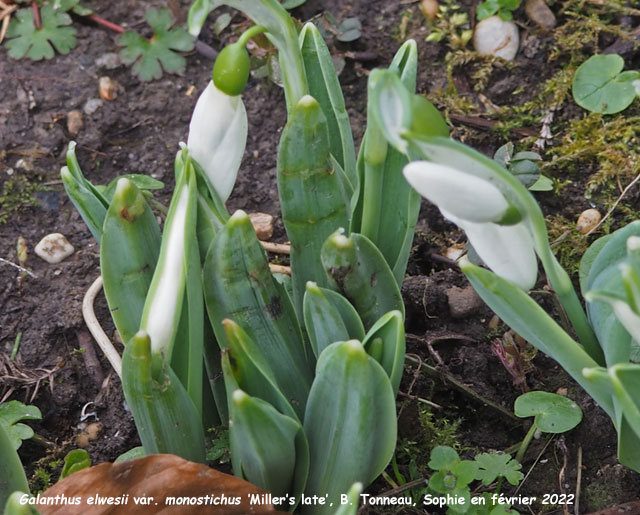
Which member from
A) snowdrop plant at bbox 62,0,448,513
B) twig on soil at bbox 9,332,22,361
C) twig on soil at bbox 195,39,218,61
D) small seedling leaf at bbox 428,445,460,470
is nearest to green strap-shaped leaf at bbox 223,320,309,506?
snowdrop plant at bbox 62,0,448,513

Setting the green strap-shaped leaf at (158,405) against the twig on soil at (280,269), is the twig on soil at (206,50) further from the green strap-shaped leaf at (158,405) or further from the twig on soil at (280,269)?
the green strap-shaped leaf at (158,405)

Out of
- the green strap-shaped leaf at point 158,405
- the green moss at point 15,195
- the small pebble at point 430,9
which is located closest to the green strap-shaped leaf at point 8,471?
the green strap-shaped leaf at point 158,405

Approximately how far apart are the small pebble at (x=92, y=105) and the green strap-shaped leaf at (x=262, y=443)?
1.20m

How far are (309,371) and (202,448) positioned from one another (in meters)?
0.20

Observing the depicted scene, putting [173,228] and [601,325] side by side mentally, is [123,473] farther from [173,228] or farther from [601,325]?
[601,325]

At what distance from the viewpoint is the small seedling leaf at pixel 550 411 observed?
4.16 feet

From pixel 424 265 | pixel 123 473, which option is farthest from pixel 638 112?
pixel 123 473

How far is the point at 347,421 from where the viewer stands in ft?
3.37

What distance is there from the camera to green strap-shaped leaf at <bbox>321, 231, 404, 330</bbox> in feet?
3.49

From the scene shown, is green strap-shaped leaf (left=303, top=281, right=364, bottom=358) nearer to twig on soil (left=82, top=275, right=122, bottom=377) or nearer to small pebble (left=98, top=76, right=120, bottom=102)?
twig on soil (left=82, top=275, right=122, bottom=377)

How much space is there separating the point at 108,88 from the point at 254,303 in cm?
116

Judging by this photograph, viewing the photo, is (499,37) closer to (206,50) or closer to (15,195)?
(206,50)

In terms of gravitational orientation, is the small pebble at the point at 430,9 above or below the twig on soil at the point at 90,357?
above

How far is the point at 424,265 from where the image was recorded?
5.68 ft
